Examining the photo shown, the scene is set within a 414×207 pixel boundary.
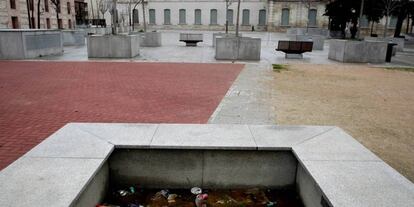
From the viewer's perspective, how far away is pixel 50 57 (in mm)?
15578

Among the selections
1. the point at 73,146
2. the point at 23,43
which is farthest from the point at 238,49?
the point at 73,146

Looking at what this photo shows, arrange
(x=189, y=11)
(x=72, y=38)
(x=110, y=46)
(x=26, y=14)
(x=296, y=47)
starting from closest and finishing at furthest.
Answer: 1. (x=110, y=46)
2. (x=296, y=47)
3. (x=72, y=38)
4. (x=26, y=14)
5. (x=189, y=11)

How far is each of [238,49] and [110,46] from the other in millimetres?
5842

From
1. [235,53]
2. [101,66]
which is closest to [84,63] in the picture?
[101,66]

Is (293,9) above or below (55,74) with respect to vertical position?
above

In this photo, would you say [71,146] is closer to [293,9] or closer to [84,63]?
[84,63]

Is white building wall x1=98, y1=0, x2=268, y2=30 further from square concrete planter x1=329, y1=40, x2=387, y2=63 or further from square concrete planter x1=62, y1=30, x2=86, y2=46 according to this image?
square concrete planter x1=329, y1=40, x2=387, y2=63

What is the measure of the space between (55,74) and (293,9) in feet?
159

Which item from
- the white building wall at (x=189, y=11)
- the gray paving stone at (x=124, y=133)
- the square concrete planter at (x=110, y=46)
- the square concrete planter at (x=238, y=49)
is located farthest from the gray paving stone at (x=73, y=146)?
the white building wall at (x=189, y=11)

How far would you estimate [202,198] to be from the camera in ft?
12.9

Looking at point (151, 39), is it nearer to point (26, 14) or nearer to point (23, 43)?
point (23, 43)

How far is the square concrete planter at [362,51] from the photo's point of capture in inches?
615

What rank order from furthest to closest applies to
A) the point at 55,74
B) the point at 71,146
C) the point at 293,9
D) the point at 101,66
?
the point at 293,9 → the point at 101,66 → the point at 55,74 → the point at 71,146

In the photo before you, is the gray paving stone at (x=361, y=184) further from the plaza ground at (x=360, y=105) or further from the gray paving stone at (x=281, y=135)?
the plaza ground at (x=360, y=105)
